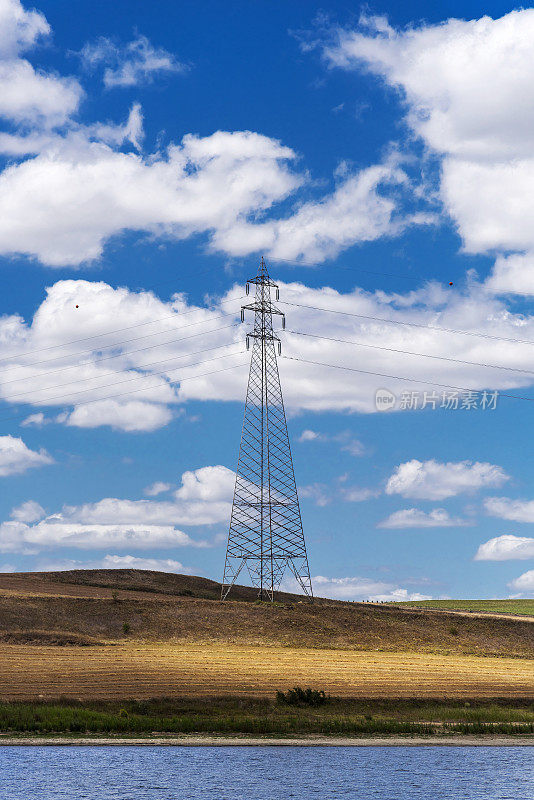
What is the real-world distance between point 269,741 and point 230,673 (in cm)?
1386

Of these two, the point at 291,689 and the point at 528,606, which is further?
the point at 528,606

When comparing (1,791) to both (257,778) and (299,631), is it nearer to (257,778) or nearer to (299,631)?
(257,778)

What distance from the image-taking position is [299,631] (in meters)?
81.8

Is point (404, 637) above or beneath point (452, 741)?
above

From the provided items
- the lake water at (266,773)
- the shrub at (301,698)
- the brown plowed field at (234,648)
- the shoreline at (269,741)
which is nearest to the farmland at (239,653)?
the brown plowed field at (234,648)

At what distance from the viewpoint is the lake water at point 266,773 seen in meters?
40.2

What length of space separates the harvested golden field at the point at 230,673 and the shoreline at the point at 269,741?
24.2 feet

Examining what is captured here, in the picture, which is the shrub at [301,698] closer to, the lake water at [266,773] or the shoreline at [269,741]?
the shoreline at [269,741]

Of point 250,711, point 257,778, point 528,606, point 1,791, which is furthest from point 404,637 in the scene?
point 528,606

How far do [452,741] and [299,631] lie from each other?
3028 cm

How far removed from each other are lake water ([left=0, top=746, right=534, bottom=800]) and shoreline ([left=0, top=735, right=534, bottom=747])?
1.13 ft

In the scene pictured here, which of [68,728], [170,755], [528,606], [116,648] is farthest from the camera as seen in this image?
[528,606]

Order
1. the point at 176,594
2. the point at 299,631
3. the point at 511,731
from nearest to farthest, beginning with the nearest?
the point at 511,731
the point at 299,631
the point at 176,594

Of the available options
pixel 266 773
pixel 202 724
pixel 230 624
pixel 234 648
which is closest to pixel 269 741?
pixel 202 724
